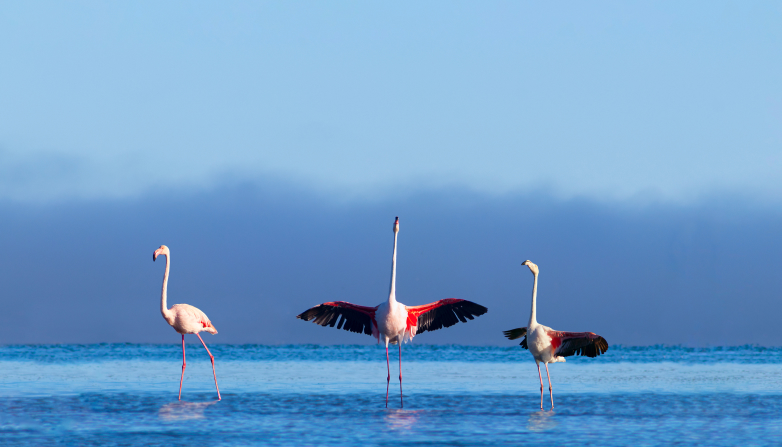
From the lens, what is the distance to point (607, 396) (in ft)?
51.7

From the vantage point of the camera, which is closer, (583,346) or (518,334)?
(583,346)

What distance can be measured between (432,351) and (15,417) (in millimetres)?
28332

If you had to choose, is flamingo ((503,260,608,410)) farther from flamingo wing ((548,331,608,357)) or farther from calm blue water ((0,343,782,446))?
calm blue water ((0,343,782,446))

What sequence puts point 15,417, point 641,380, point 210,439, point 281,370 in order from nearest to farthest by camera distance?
1. point 210,439
2. point 15,417
3. point 641,380
4. point 281,370

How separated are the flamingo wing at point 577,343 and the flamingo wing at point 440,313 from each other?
164 cm

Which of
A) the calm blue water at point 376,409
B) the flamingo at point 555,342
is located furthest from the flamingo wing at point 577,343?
the calm blue water at point 376,409

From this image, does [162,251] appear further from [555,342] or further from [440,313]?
[555,342]

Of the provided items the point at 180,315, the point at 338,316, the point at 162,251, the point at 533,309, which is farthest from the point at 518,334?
the point at 162,251

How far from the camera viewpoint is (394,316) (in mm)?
14000

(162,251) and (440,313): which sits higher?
(162,251)

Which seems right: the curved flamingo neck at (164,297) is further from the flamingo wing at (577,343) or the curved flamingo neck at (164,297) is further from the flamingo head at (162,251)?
the flamingo wing at (577,343)

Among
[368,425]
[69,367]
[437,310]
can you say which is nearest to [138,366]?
[69,367]

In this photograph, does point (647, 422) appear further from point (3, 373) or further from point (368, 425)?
point (3, 373)

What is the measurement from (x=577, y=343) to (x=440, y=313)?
8.93 ft
